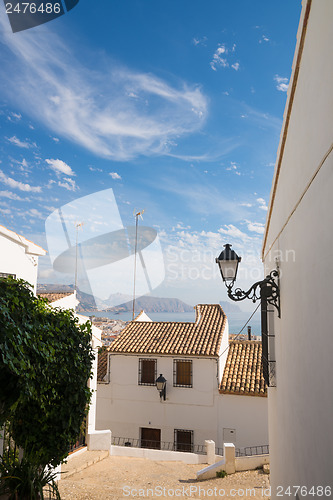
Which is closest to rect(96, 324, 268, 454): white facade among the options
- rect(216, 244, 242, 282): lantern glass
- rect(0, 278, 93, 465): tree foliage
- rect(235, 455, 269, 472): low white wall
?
rect(235, 455, 269, 472): low white wall

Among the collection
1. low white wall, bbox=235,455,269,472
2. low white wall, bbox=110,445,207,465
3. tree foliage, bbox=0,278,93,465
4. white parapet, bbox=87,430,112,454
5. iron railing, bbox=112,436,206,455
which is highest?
tree foliage, bbox=0,278,93,465

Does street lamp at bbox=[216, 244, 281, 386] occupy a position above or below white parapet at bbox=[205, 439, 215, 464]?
above

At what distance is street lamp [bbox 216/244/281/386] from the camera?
5.09m

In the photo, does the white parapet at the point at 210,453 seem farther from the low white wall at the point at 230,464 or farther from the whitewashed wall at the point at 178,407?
the whitewashed wall at the point at 178,407

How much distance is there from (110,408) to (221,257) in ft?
48.5

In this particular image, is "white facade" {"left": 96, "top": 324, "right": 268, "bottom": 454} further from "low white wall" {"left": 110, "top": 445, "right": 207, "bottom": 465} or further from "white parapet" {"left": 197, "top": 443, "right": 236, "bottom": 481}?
"white parapet" {"left": 197, "top": 443, "right": 236, "bottom": 481}

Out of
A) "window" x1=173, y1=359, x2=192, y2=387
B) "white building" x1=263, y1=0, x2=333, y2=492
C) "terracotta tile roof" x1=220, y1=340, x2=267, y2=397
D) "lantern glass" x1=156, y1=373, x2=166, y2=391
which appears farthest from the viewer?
"window" x1=173, y1=359, x2=192, y2=387

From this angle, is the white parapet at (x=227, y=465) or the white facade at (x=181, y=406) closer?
the white parapet at (x=227, y=465)

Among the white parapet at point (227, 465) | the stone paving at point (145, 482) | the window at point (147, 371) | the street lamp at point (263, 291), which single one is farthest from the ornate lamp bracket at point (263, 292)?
the window at point (147, 371)

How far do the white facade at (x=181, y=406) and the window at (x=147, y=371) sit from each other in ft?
0.57

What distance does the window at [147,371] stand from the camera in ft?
57.6

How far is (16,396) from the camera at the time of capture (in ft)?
14.6

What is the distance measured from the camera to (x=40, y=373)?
4602 mm

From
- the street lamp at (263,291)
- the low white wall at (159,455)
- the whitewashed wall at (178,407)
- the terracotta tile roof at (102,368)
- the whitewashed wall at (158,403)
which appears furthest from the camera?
the terracotta tile roof at (102,368)
